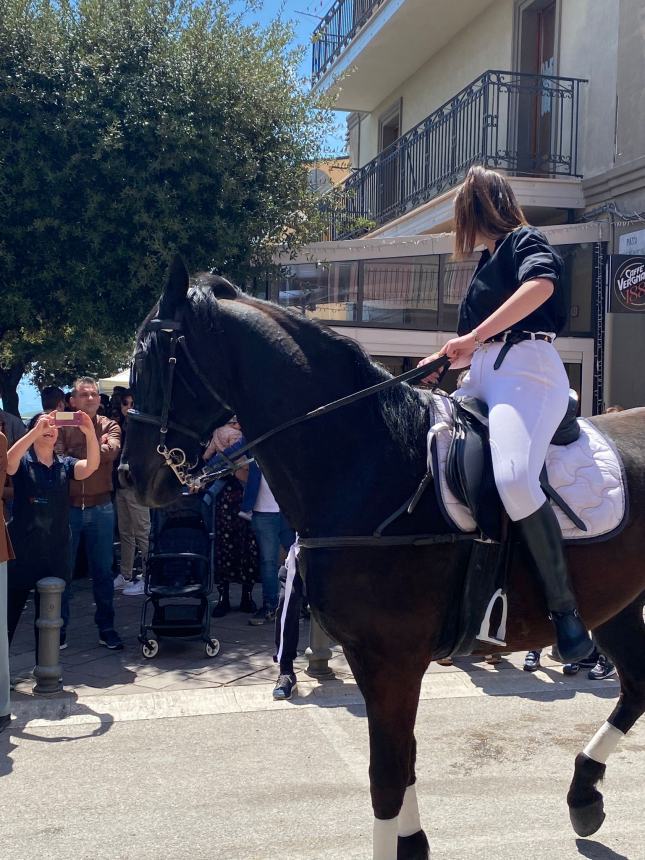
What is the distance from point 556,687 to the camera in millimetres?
6672

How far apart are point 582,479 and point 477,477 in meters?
0.51

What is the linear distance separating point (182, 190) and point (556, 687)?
6.03m

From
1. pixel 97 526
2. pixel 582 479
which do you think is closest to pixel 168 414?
pixel 582 479

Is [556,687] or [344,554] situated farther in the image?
[556,687]

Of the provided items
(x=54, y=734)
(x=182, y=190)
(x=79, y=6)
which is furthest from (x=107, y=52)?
(x=54, y=734)

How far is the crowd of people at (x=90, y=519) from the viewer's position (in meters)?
6.34

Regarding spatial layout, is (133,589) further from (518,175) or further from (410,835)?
(518,175)

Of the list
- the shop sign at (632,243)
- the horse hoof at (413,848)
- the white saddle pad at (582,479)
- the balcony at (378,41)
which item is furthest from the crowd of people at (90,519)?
the balcony at (378,41)

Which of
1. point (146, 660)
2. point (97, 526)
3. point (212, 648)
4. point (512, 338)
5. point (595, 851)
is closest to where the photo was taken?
point (512, 338)

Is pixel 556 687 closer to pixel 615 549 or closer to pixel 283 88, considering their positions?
pixel 615 549

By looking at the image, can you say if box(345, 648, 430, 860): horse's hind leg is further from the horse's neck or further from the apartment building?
the apartment building

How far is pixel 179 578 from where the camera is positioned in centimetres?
764

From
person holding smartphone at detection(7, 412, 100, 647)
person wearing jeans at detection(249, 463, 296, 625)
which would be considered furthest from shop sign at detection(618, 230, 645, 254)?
person holding smartphone at detection(7, 412, 100, 647)

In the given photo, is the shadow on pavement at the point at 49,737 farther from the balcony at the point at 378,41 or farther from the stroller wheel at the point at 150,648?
the balcony at the point at 378,41
